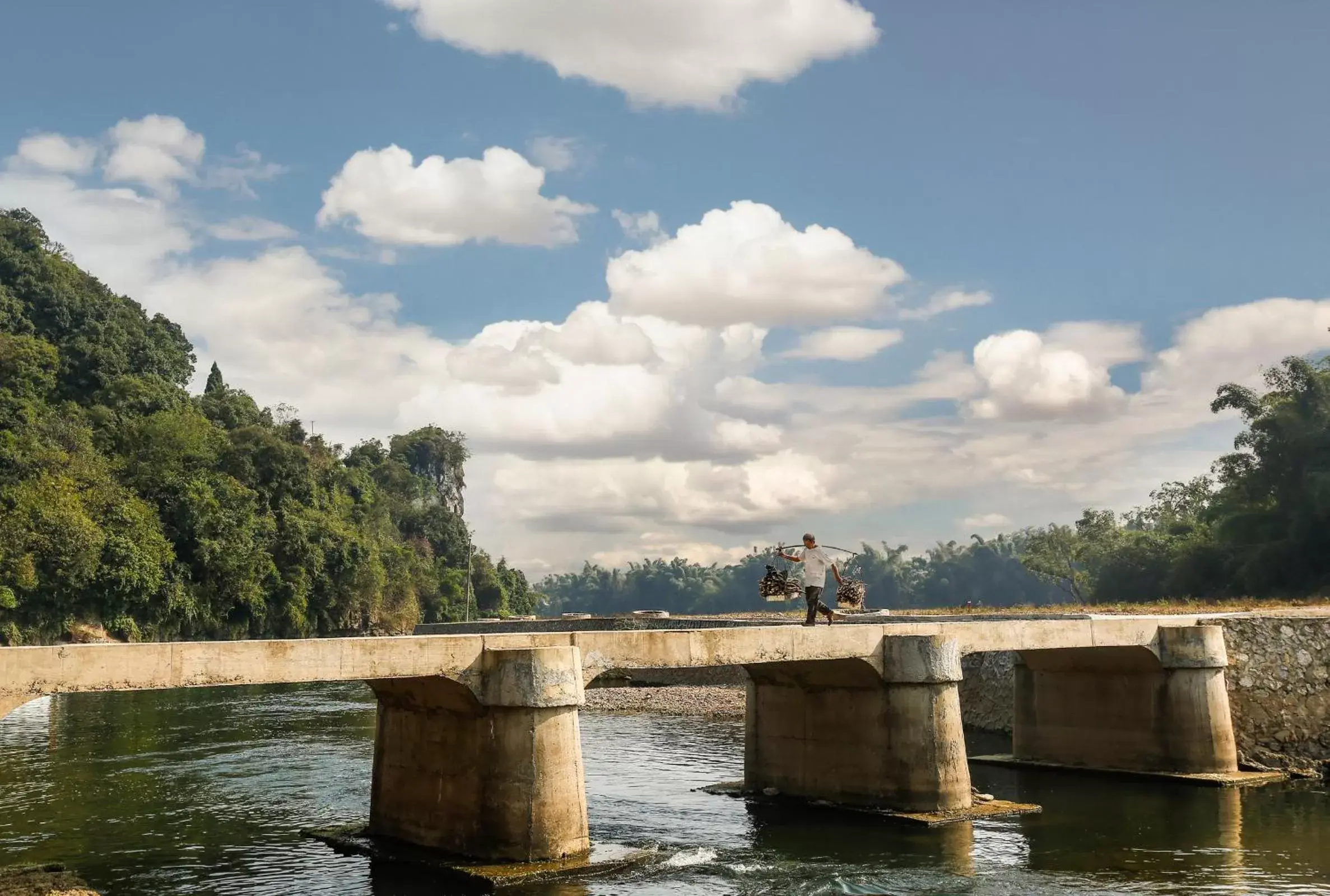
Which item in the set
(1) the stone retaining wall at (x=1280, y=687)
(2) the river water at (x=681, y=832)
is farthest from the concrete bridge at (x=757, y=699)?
(1) the stone retaining wall at (x=1280, y=687)

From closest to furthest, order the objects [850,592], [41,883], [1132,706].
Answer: [41,883] → [850,592] → [1132,706]

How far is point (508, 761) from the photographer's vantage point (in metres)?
17.3

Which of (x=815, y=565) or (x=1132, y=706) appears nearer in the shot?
(x=815, y=565)

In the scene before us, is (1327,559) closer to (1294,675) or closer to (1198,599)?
(1198,599)

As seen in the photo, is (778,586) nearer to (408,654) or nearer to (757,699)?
(757,699)

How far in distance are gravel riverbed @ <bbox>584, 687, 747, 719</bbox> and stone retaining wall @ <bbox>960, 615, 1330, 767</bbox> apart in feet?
57.6

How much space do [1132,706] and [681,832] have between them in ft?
40.2

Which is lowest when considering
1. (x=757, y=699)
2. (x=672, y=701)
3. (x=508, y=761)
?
(x=672, y=701)

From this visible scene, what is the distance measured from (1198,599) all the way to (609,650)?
198 feet

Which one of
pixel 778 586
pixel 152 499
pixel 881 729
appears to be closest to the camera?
pixel 778 586

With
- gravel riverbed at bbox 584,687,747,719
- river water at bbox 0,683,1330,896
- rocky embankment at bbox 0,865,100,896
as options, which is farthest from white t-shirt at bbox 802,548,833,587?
gravel riverbed at bbox 584,687,747,719

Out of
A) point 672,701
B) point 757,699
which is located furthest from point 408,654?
point 672,701

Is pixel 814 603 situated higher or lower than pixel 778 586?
lower

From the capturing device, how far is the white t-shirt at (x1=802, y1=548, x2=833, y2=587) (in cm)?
2141
